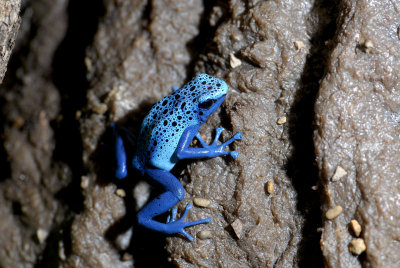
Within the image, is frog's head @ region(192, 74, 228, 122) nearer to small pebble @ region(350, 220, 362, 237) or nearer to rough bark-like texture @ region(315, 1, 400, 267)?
rough bark-like texture @ region(315, 1, 400, 267)

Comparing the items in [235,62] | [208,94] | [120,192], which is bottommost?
[120,192]

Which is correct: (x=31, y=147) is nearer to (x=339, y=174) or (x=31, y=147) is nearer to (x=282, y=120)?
(x=282, y=120)

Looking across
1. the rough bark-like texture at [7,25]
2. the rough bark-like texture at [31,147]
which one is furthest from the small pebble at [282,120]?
A: the rough bark-like texture at [31,147]

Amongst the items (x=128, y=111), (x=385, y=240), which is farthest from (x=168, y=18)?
(x=385, y=240)

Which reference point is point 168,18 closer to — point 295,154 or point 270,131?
point 270,131

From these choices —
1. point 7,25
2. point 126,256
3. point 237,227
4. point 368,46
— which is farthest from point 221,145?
point 7,25

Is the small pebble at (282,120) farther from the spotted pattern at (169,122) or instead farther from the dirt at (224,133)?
the spotted pattern at (169,122)
